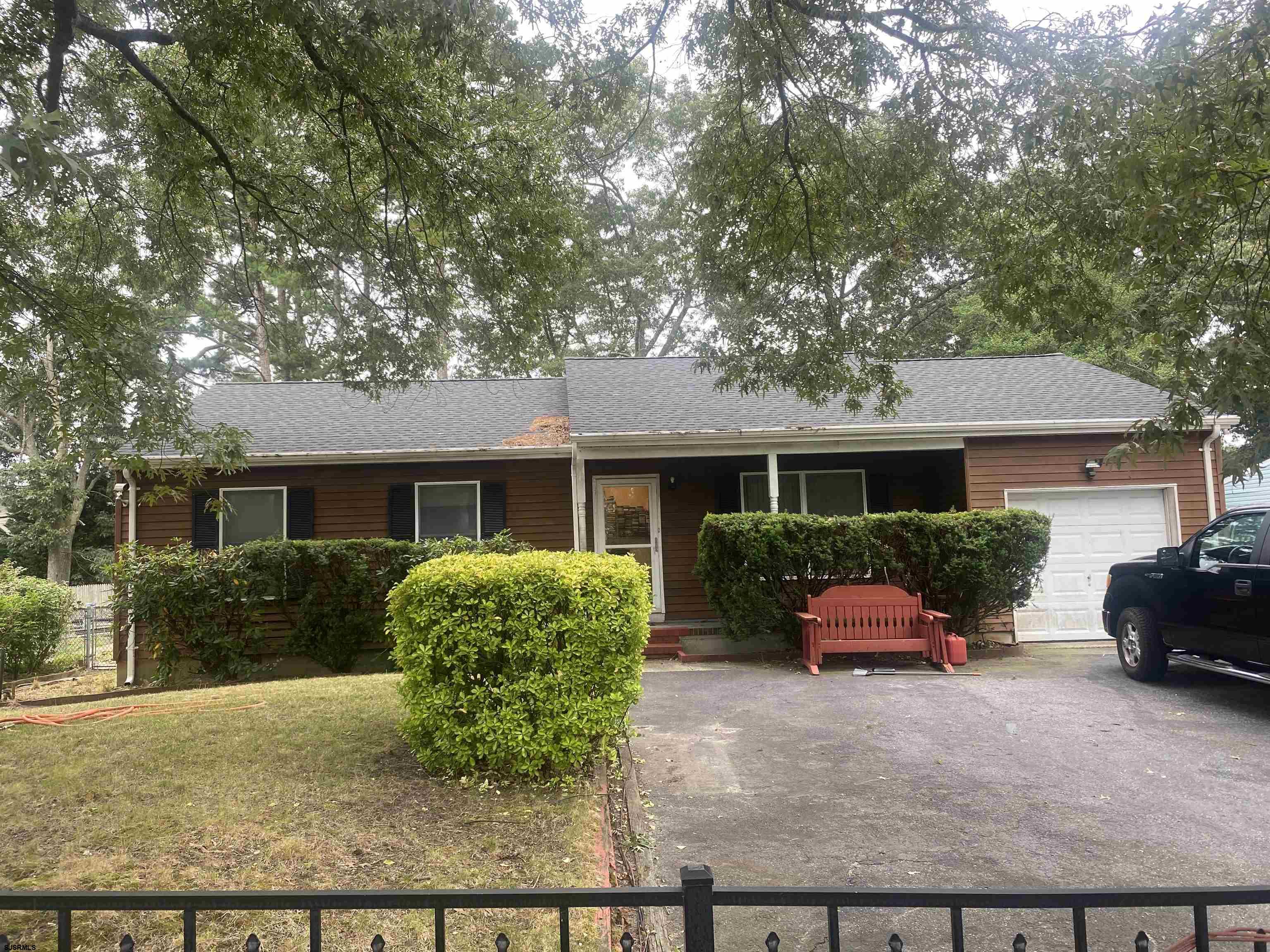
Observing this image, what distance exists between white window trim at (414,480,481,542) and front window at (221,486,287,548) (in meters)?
1.83

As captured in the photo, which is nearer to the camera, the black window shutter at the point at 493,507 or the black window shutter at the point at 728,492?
the black window shutter at the point at 493,507

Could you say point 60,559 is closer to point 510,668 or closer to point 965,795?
point 510,668

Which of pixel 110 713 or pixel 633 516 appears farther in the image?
pixel 633 516

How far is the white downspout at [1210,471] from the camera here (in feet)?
36.2

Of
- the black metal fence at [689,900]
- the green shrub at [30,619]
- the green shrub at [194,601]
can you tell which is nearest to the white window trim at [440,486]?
the green shrub at [194,601]

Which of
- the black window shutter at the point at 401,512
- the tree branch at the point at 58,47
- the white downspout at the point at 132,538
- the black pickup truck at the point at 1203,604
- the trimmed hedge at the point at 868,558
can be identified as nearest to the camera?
the tree branch at the point at 58,47

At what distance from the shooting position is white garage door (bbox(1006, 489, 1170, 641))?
1087cm

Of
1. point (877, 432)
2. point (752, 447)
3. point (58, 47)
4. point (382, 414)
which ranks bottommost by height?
point (752, 447)

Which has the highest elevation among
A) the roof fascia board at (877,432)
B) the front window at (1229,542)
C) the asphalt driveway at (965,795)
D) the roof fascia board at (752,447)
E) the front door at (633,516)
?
the roof fascia board at (877,432)

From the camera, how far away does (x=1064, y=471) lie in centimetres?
1112

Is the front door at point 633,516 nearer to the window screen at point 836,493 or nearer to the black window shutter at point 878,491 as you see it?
the window screen at point 836,493

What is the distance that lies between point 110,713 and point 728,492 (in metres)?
8.32

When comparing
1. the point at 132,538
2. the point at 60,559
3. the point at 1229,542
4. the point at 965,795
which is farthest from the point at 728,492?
the point at 60,559

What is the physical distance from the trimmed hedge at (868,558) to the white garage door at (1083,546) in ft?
4.92
